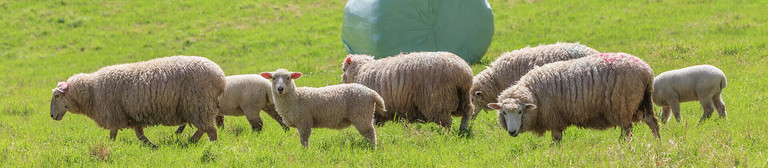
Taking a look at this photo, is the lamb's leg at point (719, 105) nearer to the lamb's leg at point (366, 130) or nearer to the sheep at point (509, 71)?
the sheep at point (509, 71)

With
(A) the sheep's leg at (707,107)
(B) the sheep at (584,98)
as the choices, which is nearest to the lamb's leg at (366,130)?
(B) the sheep at (584,98)

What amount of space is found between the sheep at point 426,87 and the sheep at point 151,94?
6.92 ft

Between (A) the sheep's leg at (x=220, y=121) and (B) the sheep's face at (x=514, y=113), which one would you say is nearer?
(B) the sheep's face at (x=514, y=113)

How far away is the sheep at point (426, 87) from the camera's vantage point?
921 cm

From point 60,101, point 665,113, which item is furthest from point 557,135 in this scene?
point 60,101

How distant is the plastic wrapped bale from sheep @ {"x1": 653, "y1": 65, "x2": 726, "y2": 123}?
705cm

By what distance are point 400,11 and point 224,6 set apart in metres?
11.6

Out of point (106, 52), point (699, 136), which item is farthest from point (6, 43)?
point (699, 136)

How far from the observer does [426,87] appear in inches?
364

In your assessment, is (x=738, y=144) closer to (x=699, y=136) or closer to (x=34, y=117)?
(x=699, y=136)

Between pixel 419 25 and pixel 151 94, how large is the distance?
830cm

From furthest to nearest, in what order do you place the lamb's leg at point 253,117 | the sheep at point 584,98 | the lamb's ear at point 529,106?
the lamb's leg at point 253,117 < the sheep at point 584,98 < the lamb's ear at point 529,106

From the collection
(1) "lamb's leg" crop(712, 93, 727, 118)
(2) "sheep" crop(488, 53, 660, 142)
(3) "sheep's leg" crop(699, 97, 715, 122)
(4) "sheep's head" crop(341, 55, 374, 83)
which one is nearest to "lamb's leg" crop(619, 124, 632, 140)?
(2) "sheep" crop(488, 53, 660, 142)

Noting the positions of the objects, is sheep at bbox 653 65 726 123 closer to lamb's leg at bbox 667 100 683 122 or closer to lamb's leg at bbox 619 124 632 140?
lamb's leg at bbox 667 100 683 122
